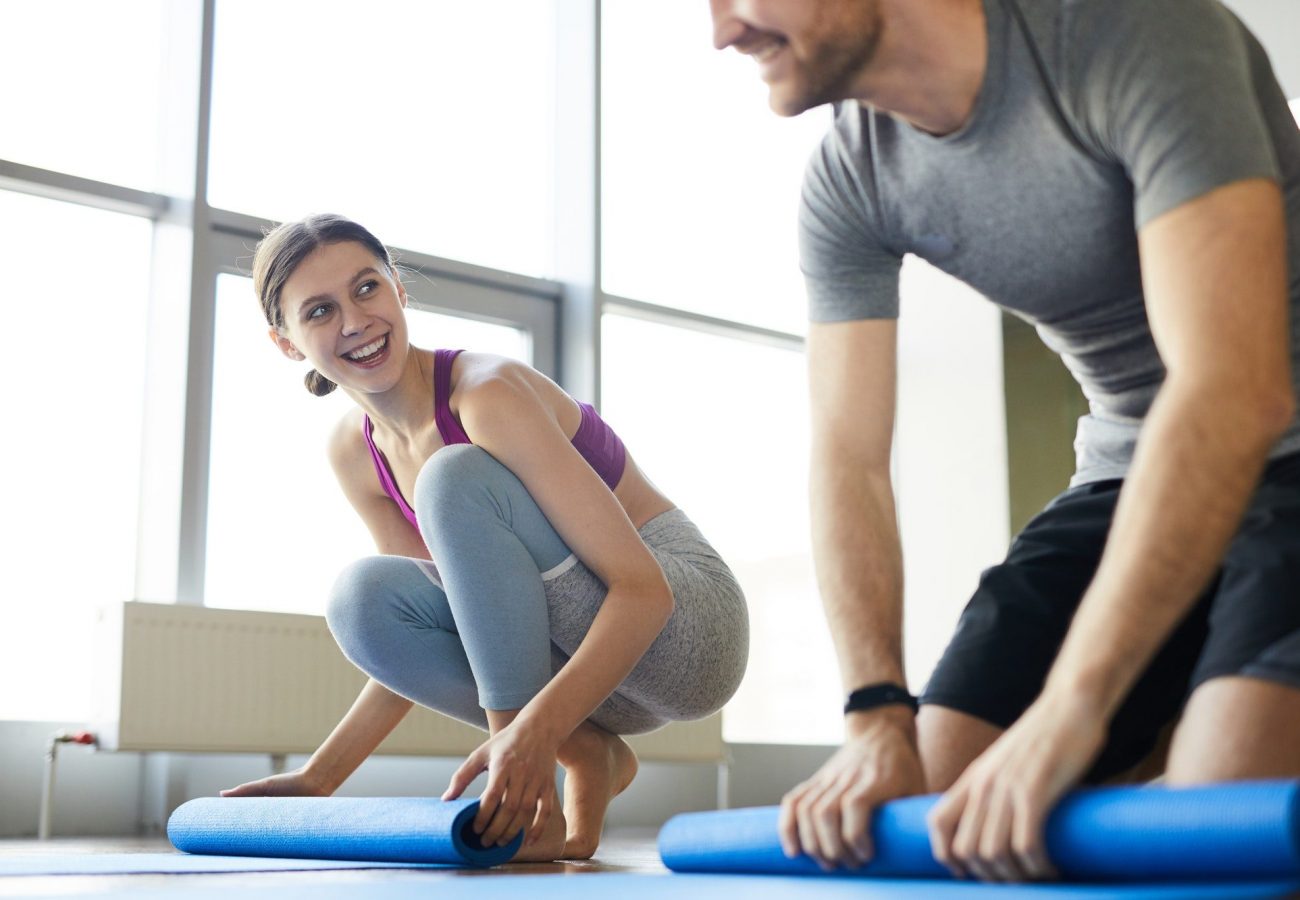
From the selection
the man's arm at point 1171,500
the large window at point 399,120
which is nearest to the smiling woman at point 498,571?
the man's arm at point 1171,500

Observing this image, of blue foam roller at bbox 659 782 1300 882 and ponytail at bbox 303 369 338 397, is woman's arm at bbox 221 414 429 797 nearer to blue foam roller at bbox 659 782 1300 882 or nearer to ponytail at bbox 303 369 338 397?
ponytail at bbox 303 369 338 397

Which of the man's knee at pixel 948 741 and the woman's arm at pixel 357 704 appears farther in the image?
the woman's arm at pixel 357 704

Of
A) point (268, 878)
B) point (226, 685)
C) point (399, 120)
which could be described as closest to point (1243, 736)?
point (268, 878)

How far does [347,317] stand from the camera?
1844 mm

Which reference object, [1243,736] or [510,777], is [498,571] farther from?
[1243,736]

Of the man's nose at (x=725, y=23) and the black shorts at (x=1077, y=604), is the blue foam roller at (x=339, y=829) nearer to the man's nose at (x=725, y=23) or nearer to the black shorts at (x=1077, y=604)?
the black shorts at (x=1077, y=604)

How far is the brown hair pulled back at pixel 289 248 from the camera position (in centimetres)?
187

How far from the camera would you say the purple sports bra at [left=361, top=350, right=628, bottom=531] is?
71.4 inches

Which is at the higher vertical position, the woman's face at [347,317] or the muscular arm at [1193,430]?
the woman's face at [347,317]

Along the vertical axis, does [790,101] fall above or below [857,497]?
above

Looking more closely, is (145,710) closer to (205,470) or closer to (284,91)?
(205,470)

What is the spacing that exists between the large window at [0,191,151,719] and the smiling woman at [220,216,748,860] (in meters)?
1.62

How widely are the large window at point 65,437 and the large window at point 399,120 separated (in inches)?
15.1

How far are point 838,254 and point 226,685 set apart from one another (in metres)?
2.35
